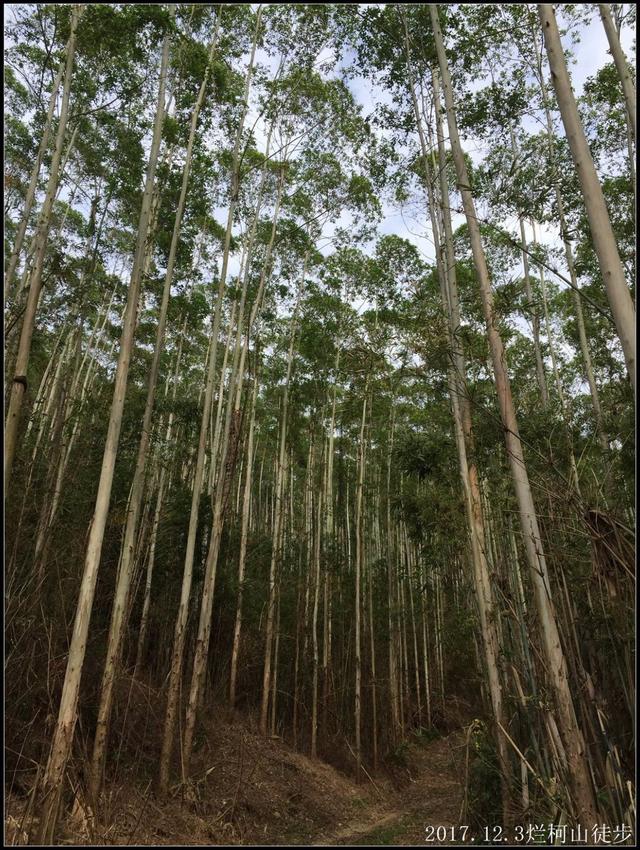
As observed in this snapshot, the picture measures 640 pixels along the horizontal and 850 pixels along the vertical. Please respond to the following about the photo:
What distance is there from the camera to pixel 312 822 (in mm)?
6871

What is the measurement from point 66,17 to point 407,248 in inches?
275

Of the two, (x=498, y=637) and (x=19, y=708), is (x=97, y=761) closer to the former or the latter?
(x=19, y=708)

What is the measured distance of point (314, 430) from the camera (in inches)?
514

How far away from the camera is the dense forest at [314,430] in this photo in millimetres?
3734

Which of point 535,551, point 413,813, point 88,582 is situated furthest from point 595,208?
point 413,813

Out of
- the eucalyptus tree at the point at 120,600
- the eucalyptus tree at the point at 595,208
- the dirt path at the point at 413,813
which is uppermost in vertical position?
the eucalyptus tree at the point at 595,208

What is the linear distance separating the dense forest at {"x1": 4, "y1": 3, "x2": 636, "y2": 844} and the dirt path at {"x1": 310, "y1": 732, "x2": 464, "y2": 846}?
0.60m

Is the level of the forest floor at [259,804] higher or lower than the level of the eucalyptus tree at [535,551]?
lower

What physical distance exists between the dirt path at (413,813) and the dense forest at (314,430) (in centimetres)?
60

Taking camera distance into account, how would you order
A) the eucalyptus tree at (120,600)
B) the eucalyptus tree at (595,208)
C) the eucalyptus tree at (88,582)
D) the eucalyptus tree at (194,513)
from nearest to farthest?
1. the eucalyptus tree at (595,208)
2. the eucalyptus tree at (88,582)
3. the eucalyptus tree at (120,600)
4. the eucalyptus tree at (194,513)

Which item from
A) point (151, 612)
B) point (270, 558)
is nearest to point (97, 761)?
point (151, 612)

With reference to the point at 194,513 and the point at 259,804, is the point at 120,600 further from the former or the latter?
the point at 259,804

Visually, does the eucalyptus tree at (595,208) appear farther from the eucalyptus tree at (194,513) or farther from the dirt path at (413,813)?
the eucalyptus tree at (194,513)

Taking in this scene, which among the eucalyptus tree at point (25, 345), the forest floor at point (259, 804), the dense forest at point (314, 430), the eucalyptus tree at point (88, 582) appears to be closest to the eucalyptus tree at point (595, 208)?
the dense forest at point (314, 430)
